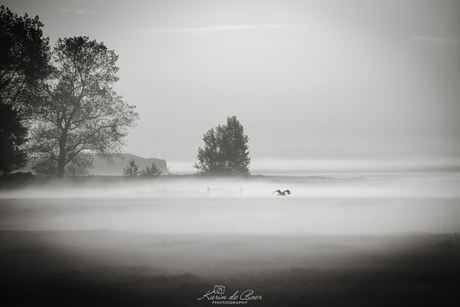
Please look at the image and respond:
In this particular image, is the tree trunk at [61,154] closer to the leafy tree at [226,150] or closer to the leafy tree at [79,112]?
the leafy tree at [79,112]

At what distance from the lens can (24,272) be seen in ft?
46.8

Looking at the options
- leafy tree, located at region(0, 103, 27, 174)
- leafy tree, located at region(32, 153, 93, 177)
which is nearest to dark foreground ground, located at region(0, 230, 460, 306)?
leafy tree, located at region(0, 103, 27, 174)

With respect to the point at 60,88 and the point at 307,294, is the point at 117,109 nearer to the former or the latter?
the point at 60,88

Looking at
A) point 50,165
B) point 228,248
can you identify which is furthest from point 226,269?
point 50,165

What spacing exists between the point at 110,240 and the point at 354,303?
12301mm

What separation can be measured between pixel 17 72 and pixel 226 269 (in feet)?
71.2

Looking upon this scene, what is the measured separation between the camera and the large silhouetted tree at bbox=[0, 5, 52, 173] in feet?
83.7

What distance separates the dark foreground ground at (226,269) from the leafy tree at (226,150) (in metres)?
34.6

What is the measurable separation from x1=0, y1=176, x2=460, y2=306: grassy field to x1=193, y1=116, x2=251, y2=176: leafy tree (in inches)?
915

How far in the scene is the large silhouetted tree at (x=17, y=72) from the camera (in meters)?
25.5

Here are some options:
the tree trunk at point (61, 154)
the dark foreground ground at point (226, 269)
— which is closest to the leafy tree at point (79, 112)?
the tree trunk at point (61, 154)

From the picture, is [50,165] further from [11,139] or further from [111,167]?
[111,167]

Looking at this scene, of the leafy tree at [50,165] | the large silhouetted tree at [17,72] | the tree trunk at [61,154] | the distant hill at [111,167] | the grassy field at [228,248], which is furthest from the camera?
the distant hill at [111,167]

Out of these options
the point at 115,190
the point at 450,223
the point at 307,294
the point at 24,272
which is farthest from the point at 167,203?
the point at 450,223
